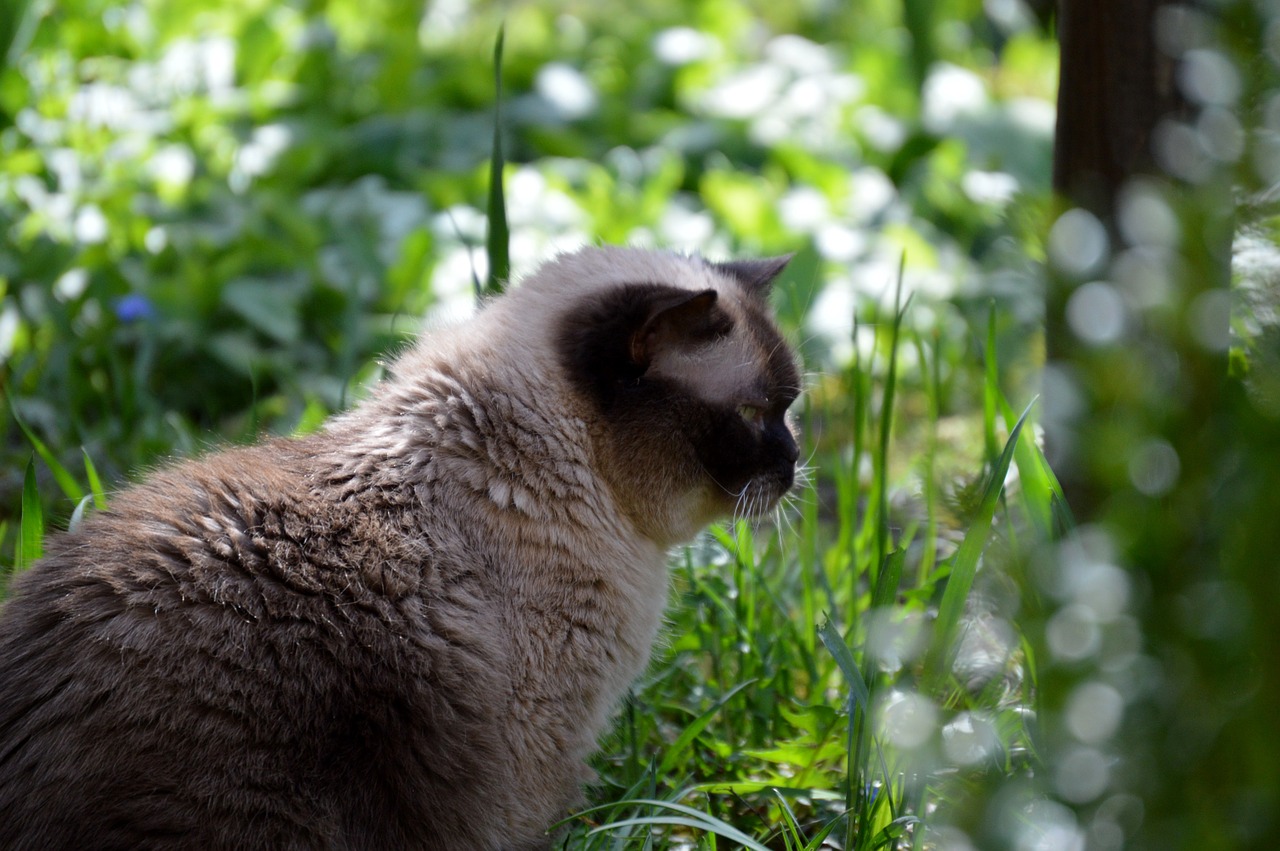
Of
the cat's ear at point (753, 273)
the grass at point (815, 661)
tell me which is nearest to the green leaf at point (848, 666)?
the grass at point (815, 661)

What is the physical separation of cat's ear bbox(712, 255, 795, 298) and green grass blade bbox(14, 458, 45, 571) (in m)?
1.57

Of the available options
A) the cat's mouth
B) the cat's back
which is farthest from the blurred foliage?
the cat's back

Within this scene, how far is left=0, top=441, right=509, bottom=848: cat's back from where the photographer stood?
1.82 m

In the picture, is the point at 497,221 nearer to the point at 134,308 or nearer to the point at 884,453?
the point at 884,453

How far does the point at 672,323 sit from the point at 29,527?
139 centimetres

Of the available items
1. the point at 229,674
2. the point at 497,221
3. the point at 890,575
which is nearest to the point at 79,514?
the point at 229,674

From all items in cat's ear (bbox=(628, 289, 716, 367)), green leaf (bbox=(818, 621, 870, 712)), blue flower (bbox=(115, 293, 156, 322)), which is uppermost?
cat's ear (bbox=(628, 289, 716, 367))

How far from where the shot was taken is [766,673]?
2648mm

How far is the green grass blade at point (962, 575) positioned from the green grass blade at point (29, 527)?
1.77 meters

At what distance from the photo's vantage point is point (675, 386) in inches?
96.3

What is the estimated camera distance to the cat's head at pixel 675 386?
2.38 meters

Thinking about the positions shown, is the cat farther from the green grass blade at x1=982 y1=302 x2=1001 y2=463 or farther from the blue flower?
the blue flower

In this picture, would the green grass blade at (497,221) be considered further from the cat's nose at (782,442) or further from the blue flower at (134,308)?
the blue flower at (134,308)

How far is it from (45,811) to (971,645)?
66.1 inches
